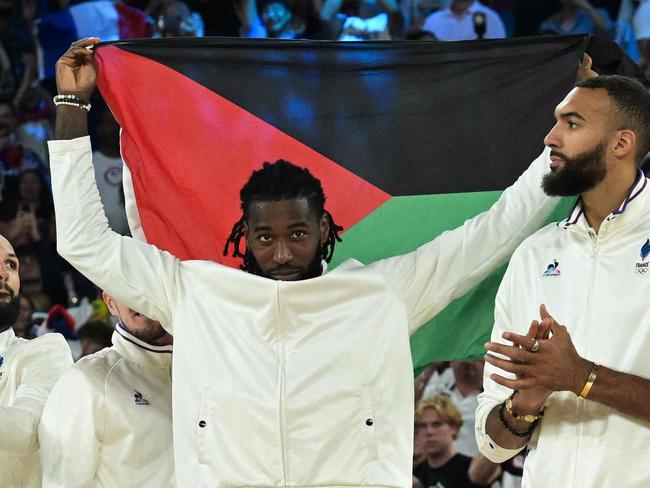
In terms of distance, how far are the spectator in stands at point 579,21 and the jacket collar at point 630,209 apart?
5.10 meters

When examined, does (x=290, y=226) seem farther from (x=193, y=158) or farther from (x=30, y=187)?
(x=30, y=187)

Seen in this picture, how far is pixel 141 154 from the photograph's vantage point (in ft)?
16.5

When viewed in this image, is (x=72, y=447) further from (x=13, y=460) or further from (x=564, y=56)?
(x=564, y=56)

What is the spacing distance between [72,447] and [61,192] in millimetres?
987

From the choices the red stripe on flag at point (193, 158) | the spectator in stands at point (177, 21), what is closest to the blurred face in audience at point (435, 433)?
the red stripe on flag at point (193, 158)

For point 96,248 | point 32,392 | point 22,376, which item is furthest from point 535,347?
point 22,376

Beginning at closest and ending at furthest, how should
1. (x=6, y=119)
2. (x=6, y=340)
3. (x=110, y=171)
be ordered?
(x=6, y=340) < (x=110, y=171) < (x=6, y=119)

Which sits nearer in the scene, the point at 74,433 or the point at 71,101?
the point at 71,101

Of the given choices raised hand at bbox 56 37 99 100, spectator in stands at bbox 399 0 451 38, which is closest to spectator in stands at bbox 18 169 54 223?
spectator in stands at bbox 399 0 451 38

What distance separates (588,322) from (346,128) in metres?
1.49

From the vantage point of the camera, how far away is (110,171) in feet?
28.4

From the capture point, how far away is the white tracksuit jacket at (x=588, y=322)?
3879mm

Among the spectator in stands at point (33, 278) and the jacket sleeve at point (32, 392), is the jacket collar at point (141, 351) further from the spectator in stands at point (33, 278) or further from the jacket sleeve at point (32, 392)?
the spectator in stands at point (33, 278)

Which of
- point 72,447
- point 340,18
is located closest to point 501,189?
point 72,447
